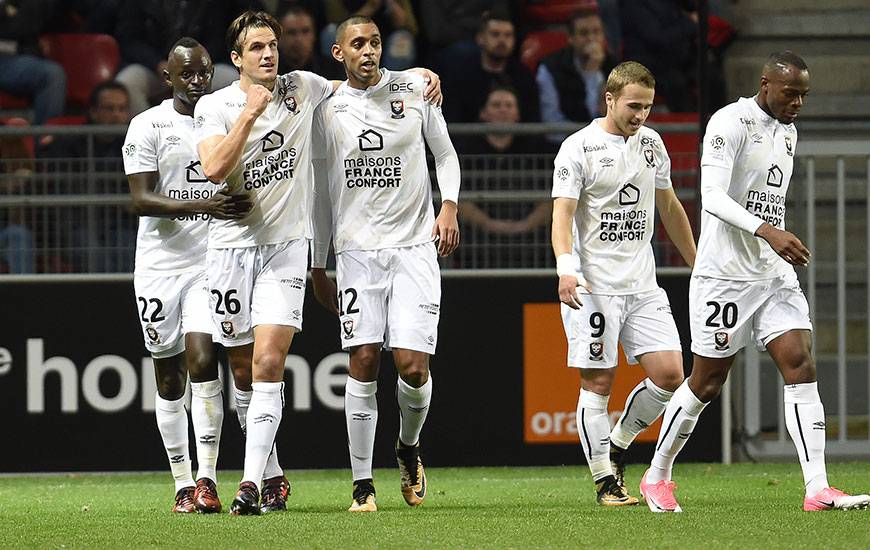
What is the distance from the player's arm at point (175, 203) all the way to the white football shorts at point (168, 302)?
1.29ft

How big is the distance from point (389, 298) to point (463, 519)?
1.23 m

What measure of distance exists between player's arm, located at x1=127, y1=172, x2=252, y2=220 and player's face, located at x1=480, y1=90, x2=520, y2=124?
4.71 m

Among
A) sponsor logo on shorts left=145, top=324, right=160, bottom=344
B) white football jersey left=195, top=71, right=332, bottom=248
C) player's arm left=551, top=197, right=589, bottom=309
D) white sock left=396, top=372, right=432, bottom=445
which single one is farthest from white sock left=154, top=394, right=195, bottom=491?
player's arm left=551, top=197, right=589, bottom=309

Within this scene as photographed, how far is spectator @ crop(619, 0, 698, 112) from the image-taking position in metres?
12.8

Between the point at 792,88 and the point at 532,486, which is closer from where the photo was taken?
the point at 792,88

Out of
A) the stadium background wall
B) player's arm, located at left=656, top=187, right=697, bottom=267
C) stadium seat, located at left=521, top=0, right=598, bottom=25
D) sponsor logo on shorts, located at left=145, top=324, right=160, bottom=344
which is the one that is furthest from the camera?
stadium seat, located at left=521, top=0, right=598, bottom=25

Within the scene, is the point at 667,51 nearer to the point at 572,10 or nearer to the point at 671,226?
the point at 572,10

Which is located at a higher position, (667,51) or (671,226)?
(667,51)

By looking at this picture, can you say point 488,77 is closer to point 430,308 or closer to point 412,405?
point 430,308

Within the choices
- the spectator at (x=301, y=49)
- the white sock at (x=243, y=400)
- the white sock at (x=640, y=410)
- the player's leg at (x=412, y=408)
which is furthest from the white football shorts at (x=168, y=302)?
the spectator at (x=301, y=49)

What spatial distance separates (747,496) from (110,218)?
4779mm

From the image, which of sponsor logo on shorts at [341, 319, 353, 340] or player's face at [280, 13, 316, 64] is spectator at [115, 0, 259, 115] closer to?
player's face at [280, 13, 316, 64]

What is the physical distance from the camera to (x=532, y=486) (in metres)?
9.02

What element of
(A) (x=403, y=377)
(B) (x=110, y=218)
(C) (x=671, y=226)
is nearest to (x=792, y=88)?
(C) (x=671, y=226)
